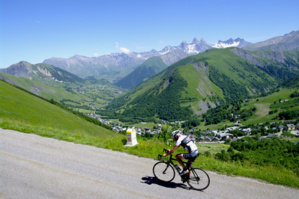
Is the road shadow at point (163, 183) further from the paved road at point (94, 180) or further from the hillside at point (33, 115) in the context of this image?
the hillside at point (33, 115)

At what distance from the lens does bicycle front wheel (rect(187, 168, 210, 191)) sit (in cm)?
1081

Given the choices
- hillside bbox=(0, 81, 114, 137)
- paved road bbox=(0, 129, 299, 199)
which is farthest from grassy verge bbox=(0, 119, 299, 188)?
hillside bbox=(0, 81, 114, 137)

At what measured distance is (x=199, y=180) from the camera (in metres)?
10.9

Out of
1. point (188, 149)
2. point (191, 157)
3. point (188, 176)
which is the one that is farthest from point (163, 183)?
point (188, 149)

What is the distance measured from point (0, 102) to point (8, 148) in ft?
265

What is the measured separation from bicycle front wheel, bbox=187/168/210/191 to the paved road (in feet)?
1.13

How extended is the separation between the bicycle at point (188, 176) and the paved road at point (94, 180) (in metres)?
0.37

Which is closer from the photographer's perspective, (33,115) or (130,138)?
(130,138)

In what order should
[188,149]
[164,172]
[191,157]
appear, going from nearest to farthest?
[191,157] < [188,149] < [164,172]

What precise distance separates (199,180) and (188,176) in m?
0.63

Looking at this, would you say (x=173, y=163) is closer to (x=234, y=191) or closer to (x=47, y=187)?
(x=234, y=191)

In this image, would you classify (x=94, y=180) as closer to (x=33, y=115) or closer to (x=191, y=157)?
(x=191, y=157)

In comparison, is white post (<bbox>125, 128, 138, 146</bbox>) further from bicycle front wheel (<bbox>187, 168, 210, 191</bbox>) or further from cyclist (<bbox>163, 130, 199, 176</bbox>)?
bicycle front wheel (<bbox>187, 168, 210, 191</bbox>)

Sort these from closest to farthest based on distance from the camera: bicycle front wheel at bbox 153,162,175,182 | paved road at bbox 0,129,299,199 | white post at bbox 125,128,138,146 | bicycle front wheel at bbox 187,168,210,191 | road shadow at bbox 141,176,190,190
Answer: paved road at bbox 0,129,299,199 < bicycle front wheel at bbox 187,168,210,191 < road shadow at bbox 141,176,190,190 < bicycle front wheel at bbox 153,162,175,182 < white post at bbox 125,128,138,146
